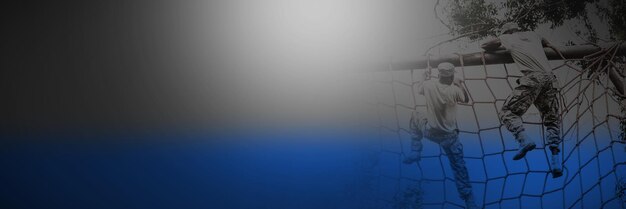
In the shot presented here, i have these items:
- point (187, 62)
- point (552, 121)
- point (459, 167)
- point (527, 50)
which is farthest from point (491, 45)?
point (187, 62)

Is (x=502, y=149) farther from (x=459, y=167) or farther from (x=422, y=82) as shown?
(x=422, y=82)

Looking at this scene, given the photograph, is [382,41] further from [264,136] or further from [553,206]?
[553,206]

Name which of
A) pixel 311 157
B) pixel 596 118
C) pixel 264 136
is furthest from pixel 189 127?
pixel 596 118

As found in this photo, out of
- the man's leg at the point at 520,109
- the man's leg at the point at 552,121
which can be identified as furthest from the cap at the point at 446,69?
the man's leg at the point at 552,121

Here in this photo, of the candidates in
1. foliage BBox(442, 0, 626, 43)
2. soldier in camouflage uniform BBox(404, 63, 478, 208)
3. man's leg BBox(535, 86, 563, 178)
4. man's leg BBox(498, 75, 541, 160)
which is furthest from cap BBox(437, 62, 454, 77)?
man's leg BBox(535, 86, 563, 178)

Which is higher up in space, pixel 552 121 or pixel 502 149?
pixel 552 121

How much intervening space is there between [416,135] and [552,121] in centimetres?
54

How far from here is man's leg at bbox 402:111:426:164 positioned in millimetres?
1663

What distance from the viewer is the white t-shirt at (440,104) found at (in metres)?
1.69

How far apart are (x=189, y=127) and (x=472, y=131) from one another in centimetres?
93

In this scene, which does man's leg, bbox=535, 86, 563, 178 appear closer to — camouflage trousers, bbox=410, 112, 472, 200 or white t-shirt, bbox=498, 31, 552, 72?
white t-shirt, bbox=498, 31, 552, 72

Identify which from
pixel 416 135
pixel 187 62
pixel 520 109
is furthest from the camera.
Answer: pixel 520 109

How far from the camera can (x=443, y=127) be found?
5.55ft

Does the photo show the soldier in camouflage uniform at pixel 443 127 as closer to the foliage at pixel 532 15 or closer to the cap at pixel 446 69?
the cap at pixel 446 69
